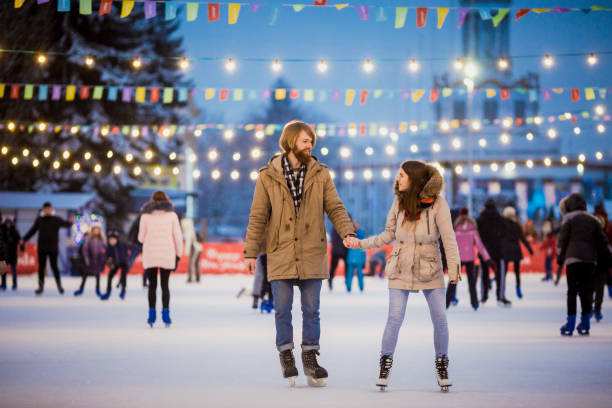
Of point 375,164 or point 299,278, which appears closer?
point 299,278

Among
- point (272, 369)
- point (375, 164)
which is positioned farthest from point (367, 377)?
point (375, 164)

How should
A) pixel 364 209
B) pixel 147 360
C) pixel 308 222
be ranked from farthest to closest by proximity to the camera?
pixel 364 209 < pixel 147 360 < pixel 308 222

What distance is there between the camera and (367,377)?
7.93 m

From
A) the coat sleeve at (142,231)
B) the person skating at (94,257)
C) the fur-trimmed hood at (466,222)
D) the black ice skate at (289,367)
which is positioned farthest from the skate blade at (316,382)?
the person skating at (94,257)

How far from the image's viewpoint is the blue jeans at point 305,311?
24.9 feet

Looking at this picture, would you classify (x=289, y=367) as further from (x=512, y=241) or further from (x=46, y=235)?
(x=46, y=235)

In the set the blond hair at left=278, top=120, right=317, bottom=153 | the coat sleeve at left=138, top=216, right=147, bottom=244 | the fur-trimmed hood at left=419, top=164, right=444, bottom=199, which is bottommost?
the coat sleeve at left=138, top=216, right=147, bottom=244

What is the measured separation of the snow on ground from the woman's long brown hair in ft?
4.04

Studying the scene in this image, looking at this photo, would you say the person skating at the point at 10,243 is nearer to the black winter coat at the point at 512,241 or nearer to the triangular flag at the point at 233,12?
the triangular flag at the point at 233,12

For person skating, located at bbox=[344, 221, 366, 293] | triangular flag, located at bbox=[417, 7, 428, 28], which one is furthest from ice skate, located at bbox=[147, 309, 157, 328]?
person skating, located at bbox=[344, 221, 366, 293]

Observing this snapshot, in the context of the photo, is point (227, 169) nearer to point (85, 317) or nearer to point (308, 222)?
point (85, 317)

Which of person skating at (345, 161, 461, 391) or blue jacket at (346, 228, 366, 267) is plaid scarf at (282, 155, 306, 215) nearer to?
person skating at (345, 161, 461, 391)

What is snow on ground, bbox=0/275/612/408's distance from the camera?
6879 mm

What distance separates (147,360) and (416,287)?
2.84m
